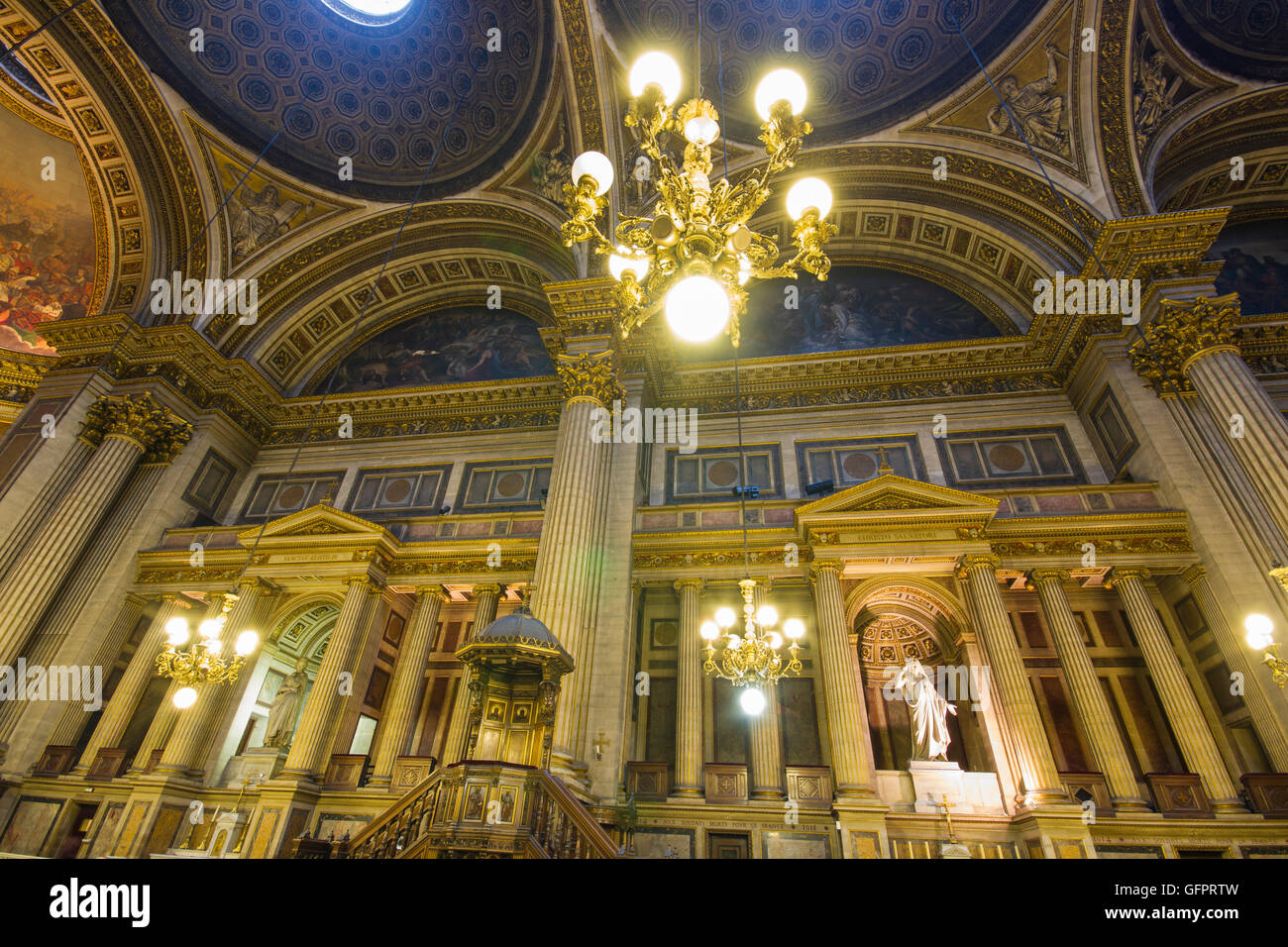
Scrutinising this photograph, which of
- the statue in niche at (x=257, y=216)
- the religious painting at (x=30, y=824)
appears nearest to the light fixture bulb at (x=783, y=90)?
the religious painting at (x=30, y=824)

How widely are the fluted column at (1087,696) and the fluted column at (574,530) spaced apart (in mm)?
7466

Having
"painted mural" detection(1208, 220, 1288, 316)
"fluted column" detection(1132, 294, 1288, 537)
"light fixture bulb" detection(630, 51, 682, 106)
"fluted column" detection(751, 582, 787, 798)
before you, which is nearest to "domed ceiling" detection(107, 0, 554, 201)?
"light fixture bulb" detection(630, 51, 682, 106)

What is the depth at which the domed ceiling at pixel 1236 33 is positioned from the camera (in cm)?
1247

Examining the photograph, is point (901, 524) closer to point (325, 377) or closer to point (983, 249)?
point (983, 249)

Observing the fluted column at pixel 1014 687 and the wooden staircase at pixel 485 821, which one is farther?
the fluted column at pixel 1014 687

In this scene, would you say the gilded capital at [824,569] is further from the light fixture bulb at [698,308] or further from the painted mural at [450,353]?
the painted mural at [450,353]

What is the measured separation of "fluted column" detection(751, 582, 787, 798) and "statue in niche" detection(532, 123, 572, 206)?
421 inches

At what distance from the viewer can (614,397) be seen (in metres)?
11.9

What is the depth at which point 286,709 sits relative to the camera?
12.8m

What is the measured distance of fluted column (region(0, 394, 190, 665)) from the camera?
11.0 m

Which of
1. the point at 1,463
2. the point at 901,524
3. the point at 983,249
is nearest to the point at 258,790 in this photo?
the point at 1,463

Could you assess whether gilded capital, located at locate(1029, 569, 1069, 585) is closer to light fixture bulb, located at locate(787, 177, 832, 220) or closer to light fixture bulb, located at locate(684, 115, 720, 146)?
light fixture bulb, located at locate(787, 177, 832, 220)

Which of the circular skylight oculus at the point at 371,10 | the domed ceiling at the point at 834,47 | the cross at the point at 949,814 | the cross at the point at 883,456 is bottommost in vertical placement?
the cross at the point at 949,814
